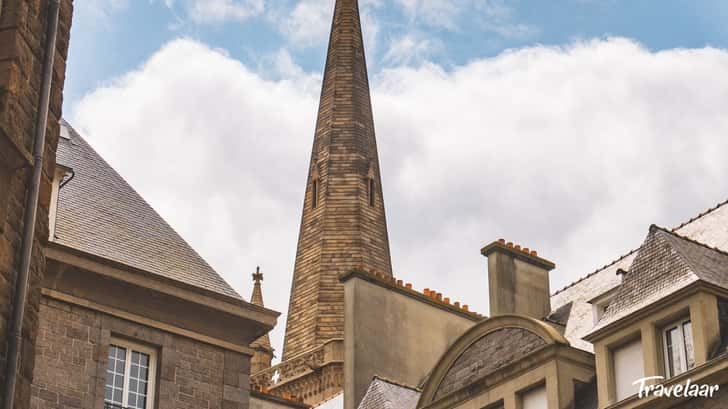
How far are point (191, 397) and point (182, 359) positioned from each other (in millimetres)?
584

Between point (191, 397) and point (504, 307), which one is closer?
point (191, 397)

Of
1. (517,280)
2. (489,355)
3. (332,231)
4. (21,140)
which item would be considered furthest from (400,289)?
(332,231)

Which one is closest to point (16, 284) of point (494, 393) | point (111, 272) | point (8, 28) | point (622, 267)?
point (8, 28)

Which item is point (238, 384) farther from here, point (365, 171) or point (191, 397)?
point (365, 171)

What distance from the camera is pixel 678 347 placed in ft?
64.0

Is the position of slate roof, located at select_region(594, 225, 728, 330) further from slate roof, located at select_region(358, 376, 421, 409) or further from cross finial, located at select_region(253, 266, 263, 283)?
cross finial, located at select_region(253, 266, 263, 283)

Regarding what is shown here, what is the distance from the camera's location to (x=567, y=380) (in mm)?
21156

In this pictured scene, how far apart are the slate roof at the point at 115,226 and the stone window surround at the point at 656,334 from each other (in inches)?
223

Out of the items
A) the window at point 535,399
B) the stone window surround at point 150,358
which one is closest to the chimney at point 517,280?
the window at point 535,399

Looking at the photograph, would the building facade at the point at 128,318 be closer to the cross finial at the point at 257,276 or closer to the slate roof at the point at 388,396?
the slate roof at the point at 388,396

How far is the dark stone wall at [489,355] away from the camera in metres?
22.0

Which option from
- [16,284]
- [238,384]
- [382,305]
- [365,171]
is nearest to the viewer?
[16,284]

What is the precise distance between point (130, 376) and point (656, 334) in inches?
280

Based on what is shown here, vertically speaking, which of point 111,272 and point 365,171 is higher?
point 365,171
